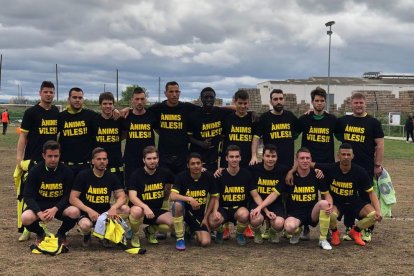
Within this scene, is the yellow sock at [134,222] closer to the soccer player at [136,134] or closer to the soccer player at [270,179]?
the soccer player at [136,134]

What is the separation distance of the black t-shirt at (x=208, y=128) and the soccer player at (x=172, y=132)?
0.42ft

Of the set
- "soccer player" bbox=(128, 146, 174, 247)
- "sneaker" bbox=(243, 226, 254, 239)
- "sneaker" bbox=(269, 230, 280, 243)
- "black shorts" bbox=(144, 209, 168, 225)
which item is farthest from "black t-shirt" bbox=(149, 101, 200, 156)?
"sneaker" bbox=(269, 230, 280, 243)

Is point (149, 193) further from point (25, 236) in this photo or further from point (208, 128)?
point (25, 236)

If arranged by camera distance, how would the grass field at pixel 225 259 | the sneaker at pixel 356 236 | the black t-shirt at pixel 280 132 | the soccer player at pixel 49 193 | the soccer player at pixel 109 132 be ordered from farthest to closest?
1. the black t-shirt at pixel 280 132
2. the soccer player at pixel 109 132
3. the sneaker at pixel 356 236
4. the soccer player at pixel 49 193
5. the grass field at pixel 225 259

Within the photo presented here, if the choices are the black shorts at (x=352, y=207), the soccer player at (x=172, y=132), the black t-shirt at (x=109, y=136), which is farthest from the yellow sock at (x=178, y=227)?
the black shorts at (x=352, y=207)

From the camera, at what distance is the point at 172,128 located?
22.6ft

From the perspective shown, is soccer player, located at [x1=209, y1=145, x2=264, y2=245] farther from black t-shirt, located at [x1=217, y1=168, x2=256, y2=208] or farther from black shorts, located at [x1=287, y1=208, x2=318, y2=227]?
black shorts, located at [x1=287, y1=208, x2=318, y2=227]

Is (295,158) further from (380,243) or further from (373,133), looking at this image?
(380,243)

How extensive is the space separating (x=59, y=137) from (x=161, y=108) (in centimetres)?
145

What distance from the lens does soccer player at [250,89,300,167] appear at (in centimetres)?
667

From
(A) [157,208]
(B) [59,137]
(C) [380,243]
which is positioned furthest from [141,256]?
(C) [380,243]

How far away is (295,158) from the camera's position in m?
6.68

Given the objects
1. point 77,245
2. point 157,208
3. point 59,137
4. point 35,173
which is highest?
point 59,137

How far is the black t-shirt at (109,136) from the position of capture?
6586 mm
